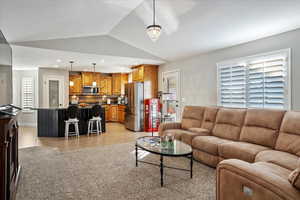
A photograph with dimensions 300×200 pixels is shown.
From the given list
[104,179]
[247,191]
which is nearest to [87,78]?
[104,179]

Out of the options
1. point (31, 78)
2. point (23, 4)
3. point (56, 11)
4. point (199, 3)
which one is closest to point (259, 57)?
point (199, 3)

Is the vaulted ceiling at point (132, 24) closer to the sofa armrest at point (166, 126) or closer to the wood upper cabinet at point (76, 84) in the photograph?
the sofa armrest at point (166, 126)

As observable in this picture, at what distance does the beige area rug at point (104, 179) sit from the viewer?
101 inches

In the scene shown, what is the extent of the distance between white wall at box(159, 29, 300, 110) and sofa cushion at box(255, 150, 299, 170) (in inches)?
51.9

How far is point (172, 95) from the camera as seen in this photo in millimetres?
6844

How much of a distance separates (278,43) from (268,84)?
81 cm

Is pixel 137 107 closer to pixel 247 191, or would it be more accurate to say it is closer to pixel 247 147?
pixel 247 147

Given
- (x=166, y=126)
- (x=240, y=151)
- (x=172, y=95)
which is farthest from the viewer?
(x=172, y=95)

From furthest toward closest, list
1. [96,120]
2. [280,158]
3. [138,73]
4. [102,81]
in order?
[102,81] < [138,73] < [96,120] < [280,158]

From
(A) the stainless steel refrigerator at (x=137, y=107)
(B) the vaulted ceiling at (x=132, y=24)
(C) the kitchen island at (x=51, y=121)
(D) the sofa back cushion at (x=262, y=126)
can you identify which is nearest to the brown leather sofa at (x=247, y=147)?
(D) the sofa back cushion at (x=262, y=126)

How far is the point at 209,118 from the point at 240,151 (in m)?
1.51

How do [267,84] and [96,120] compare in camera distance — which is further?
[96,120]

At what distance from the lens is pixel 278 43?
3693 millimetres

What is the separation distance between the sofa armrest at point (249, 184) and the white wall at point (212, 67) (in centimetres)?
244
